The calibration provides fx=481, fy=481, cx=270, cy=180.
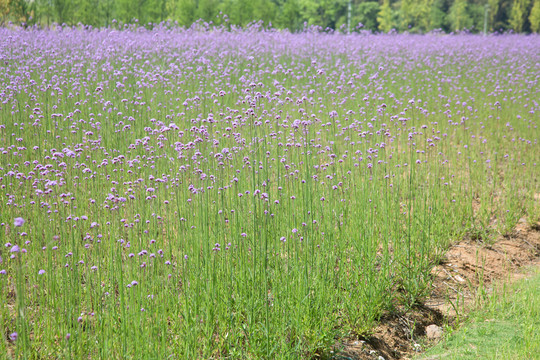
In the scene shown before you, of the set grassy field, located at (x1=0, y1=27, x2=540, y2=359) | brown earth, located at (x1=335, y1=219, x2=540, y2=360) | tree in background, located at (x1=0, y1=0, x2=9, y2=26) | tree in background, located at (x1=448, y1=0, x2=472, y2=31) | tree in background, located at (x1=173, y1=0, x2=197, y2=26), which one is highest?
tree in background, located at (x1=448, y1=0, x2=472, y2=31)

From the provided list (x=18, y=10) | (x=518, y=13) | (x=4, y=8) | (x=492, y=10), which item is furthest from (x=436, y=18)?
(x=4, y=8)

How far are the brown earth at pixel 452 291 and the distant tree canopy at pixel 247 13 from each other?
8834 millimetres

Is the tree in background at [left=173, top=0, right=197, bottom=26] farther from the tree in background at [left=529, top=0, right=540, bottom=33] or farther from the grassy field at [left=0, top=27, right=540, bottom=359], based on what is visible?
the tree in background at [left=529, top=0, right=540, bottom=33]

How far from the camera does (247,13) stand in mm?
21344

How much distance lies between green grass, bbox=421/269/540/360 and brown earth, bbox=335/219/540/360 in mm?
130

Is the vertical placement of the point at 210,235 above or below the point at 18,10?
below

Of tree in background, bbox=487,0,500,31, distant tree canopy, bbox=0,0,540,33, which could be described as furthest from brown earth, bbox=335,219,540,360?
tree in background, bbox=487,0,500,31

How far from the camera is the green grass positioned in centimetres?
304

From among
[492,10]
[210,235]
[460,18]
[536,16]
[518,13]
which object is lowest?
[210,235]

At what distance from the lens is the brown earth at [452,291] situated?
334cm

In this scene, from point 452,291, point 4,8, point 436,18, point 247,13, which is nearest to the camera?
point 452,291

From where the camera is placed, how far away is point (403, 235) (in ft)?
14.3

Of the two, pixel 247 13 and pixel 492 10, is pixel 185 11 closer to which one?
pixel 247 13

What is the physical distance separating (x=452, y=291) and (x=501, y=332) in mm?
721
